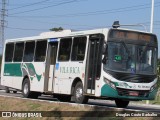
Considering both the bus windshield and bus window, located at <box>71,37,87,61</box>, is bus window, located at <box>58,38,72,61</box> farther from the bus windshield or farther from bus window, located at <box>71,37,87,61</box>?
the bus windshield

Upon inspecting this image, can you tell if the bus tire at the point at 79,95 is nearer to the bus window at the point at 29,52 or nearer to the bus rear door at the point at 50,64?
the bus rear door at the point at 50,64

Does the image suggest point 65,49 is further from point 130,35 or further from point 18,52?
point 18,52

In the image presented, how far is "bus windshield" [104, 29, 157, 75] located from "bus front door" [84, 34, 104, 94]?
0.50m

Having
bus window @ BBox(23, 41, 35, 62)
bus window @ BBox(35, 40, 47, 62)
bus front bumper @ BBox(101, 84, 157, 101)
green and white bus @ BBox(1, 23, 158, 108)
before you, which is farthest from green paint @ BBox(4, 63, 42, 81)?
bus front bumper @ BBox(101, 84, 157, 101)

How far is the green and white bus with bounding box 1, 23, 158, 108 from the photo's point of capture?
736 inches

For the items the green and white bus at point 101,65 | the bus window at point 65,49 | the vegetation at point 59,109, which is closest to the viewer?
the vegetation at point 59,109

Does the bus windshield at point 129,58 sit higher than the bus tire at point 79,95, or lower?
higher

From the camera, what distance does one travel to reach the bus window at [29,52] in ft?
83.5

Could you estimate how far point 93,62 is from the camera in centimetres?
1950

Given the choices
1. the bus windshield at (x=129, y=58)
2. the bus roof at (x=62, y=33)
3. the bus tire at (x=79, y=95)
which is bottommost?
the bus tire at (x=79, y=95)

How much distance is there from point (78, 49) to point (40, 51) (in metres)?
4.18

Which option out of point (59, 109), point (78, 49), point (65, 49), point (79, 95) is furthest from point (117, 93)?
point (65, 49)

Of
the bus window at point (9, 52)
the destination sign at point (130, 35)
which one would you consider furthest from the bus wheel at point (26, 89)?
the destination sign at point (130, 35)

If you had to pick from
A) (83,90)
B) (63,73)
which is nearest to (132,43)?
(83,90)
